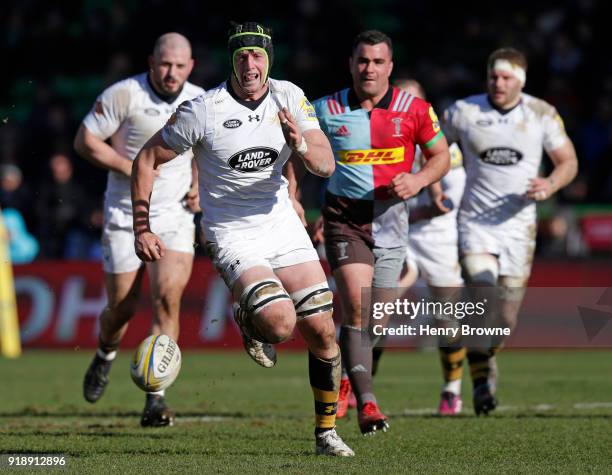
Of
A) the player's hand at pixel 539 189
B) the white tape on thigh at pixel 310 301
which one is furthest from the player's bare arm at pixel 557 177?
Result: the white tape on thigh at pixel 310 301

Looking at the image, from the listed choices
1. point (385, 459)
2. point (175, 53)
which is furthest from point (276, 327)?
point (175, 53)

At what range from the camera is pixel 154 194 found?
411 inches

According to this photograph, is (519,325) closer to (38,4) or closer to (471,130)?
(471,130)

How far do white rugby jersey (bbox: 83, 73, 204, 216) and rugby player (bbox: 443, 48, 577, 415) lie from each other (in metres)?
2.62

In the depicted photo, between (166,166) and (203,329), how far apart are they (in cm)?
748

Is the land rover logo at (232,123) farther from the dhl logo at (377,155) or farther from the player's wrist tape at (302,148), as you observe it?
the dhl logo at (377,155)

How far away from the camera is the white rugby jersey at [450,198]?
1241 cm

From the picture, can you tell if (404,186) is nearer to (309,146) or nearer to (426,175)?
(426,175)

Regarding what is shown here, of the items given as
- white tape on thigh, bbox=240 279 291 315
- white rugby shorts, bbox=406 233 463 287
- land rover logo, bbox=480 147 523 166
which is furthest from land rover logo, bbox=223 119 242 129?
white rugby shorts, bbox=406 233 463 287

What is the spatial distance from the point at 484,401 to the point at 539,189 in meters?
1.92

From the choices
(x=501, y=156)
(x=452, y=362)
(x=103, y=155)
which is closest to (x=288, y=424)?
(x=452, y=362)

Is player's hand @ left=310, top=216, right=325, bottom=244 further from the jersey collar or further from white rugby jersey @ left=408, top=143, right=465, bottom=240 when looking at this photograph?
white rugby jersey @ left=408, top=143, right=465, bottom=240

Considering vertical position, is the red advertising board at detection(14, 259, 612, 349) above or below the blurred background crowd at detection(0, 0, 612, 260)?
below

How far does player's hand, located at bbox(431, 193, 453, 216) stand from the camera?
1129 centimetres
